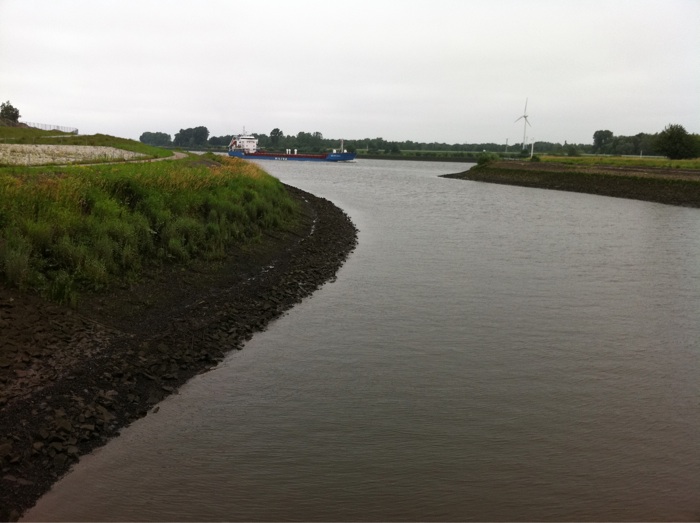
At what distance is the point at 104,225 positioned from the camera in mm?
15836

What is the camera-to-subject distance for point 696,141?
86.8 metres

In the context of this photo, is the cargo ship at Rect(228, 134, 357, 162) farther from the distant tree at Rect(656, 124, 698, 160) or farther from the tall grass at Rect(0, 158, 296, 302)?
the tall grass at Rect(0, 158, 296, 302)

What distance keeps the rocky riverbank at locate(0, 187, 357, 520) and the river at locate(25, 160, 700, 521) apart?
0.38 meters

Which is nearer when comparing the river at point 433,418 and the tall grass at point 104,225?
the river at point 433,418

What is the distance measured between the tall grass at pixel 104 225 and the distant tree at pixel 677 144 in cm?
7733

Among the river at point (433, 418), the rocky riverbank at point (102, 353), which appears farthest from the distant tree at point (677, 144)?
the rocky riverbank at point (102, 353)

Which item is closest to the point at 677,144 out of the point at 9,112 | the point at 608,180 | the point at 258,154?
the point at 608,180

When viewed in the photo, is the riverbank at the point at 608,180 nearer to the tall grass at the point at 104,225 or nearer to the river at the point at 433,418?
the river at the point at 433,418

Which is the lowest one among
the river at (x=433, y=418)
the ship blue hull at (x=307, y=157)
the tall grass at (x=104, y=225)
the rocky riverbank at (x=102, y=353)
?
the river at (x=433, y=418)

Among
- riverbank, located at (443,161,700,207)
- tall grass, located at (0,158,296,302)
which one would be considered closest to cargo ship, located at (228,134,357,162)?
riverbank, located at (443,161,700,207)

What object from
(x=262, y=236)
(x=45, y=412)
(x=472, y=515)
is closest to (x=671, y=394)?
(x=472, y=515)

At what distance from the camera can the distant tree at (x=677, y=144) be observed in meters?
85.1

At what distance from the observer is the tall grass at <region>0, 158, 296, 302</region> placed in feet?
43.4

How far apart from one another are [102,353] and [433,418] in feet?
19.4
